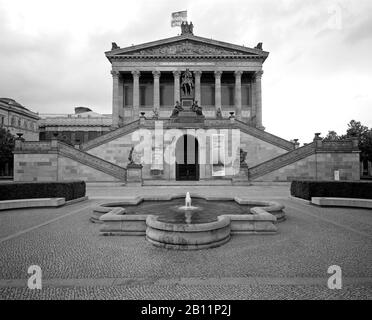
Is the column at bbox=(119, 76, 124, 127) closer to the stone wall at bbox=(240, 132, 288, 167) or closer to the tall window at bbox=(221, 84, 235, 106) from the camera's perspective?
the tall window at bbox=(221, 84, 235, 106)

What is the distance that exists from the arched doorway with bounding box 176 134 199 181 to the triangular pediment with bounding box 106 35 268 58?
2522cm

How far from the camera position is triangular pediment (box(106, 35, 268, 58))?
5394cm

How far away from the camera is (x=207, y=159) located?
3466 centimetres

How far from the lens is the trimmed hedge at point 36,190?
14.9m

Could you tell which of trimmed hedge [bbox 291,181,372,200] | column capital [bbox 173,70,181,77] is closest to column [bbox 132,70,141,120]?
column capital [bbox 173,70,181,77]

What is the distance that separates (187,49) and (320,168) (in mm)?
37823

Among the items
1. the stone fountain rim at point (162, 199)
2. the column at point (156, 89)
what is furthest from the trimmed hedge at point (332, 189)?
the column at point (156, 89)

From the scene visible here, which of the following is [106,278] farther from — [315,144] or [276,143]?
[276,143]

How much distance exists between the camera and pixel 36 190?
1547cm

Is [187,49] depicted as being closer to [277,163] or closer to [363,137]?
[277,163]

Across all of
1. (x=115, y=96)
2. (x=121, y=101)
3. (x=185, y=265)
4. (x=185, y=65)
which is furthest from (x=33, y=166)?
(x=185, y=65)
